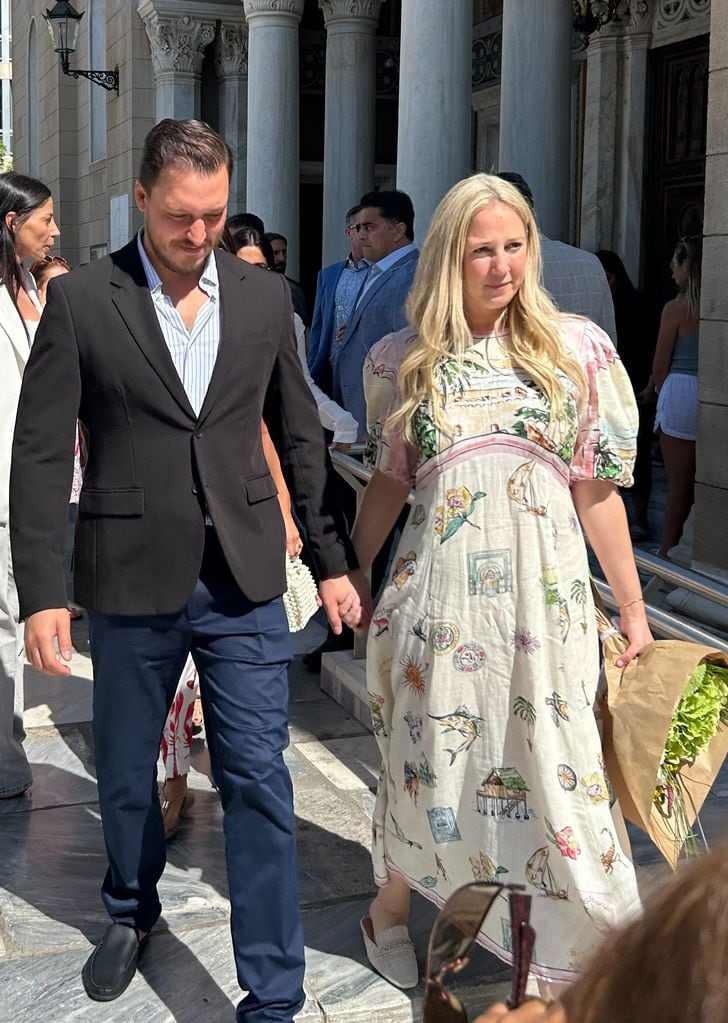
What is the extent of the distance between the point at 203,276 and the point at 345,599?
80cm

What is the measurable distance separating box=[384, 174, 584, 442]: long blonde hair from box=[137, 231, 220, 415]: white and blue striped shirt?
1.38 ft

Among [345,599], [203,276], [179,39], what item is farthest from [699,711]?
Answer: [179,39]

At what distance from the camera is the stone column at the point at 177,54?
17469mm

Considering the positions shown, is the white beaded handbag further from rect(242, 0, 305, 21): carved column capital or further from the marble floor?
rect(242, 0, 305, 21): carved column capital

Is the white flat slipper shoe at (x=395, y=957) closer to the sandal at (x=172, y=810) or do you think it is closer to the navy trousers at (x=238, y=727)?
the navy trousers at (x=238, y=727)

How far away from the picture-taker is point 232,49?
704 inches

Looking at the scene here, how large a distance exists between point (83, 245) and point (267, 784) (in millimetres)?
24288

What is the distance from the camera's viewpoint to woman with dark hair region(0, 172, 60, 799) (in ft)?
14.4

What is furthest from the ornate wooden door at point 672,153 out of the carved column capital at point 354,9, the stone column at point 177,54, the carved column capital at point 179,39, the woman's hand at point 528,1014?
the woman's hand at point 528,1014

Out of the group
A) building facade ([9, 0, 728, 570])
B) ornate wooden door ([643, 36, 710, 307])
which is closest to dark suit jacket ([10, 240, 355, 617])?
building facade ([9, 0, 728, 570])

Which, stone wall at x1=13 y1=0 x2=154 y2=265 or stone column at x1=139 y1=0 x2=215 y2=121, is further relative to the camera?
stone wall at x1=13 y1=0 x2=154 y2=265

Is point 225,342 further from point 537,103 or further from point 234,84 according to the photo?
point 234,84

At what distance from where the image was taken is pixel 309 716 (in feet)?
17.2

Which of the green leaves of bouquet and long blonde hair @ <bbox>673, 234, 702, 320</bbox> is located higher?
long blonde hair @ <bbox>673, 234, 702, 320</bbox>
